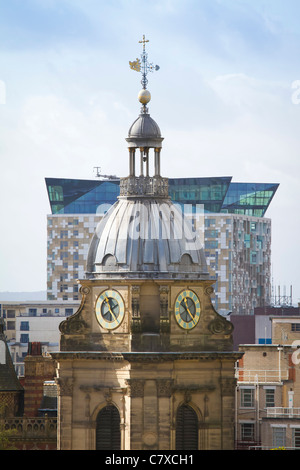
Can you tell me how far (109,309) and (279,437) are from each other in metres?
20.1

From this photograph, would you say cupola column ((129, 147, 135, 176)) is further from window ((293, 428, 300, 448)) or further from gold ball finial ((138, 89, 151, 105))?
window ((293, 428, 300, 448))

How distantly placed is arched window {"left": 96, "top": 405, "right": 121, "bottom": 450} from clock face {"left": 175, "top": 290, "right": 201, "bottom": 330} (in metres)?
7.32

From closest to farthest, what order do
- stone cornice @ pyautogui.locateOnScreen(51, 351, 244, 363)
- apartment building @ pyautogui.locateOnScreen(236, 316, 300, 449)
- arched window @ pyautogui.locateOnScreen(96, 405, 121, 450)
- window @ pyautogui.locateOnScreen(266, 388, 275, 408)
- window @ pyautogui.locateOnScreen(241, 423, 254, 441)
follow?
stone cornice @ pyautogui.locateOnScreen(51, 351, 244, 363), arched window @ pyautogui.locateOnScreen(96, 405, 121, 450), apartment building @ pyautogui.locateOnScreen(236, 316, 300, 449), window @ pyautogui.locateOnScreen(241, 423, 254, 441), window @ pyautogui.locateOnScreen(266, 388, 275, 408)

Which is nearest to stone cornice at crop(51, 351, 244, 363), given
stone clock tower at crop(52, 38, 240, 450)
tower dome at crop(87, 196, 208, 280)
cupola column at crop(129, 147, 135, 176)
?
stone clock tower at crop(52, 38, 240, 450)

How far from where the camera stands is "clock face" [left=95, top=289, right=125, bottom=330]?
403ft

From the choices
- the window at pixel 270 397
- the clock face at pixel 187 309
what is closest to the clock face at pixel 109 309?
the clock face at pixel 187 309

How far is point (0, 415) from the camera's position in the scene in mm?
143875

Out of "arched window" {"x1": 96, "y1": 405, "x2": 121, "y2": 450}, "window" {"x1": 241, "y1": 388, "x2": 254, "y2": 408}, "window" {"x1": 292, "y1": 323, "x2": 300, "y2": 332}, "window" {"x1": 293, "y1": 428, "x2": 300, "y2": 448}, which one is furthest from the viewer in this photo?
"window" {"x1": 292, "y1": 323, "x2": 300, "y2": 332}

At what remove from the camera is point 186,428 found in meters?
→ 123

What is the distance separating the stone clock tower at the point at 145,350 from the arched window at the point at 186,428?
Result: 2.6 inches

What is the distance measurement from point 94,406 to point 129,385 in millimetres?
3447
